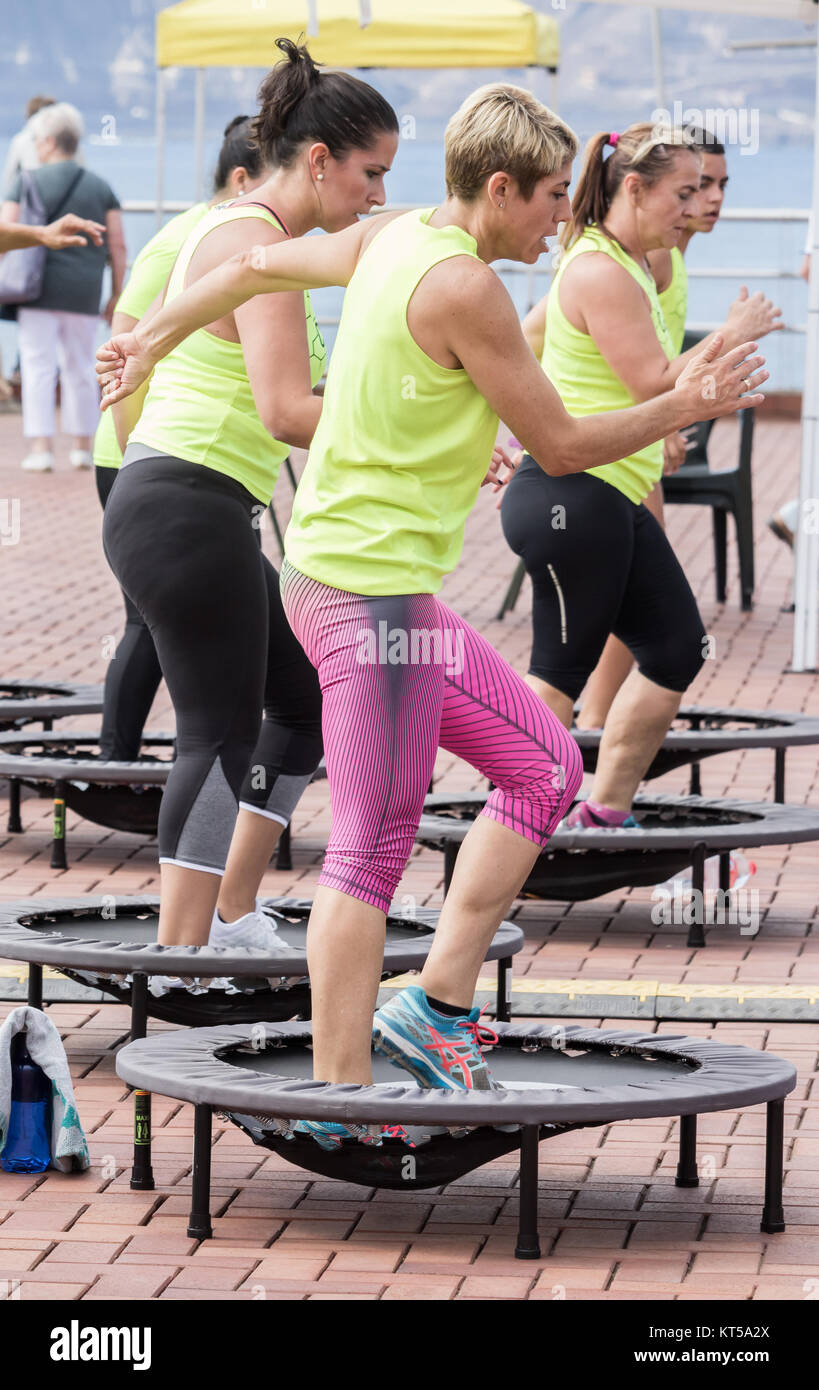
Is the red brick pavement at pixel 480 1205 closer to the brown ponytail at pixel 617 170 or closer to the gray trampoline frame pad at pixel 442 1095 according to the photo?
the gray trampoline frame pad at pixel 442 1095

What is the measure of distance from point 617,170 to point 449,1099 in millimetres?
3198

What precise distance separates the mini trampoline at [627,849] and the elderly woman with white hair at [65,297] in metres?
9.57

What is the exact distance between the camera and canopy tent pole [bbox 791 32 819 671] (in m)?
10.1

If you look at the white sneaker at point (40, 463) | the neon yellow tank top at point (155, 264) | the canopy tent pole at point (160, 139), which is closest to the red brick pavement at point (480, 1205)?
the neon yellow tank top at point (155, 264)

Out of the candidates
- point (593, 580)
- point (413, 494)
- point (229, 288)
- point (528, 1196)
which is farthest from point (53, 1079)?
point (593, 580)

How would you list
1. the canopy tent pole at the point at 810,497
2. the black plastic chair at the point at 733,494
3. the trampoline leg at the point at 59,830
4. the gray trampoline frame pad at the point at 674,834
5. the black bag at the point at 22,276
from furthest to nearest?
1. the black bag at the point at 22,276
2. the black plastic chair at the point at 733,494
3. the canopy tent pole at the point at 810,497
4. the trampoline leg at the point at 59,830
5. the gray trampoline frame pad at the point at 674,834

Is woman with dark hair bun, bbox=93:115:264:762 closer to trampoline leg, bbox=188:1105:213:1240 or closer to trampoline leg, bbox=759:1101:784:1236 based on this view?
trampoline leg, bbox=188:1105:213:1240

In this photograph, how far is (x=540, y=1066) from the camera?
14.1ft

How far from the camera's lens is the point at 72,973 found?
4.75m

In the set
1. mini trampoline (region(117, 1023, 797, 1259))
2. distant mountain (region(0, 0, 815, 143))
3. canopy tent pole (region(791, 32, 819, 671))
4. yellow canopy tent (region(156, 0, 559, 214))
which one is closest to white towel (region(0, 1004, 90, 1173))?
mini trampoline (region(117, 1023, 797, 1259))

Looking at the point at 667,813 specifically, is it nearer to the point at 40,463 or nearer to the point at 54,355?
the point at 54,355

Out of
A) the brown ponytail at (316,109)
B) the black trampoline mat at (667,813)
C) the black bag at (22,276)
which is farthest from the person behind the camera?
the black bag at (22,276)

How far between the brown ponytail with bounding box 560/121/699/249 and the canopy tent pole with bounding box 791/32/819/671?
3710 mm

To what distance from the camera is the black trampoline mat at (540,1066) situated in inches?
164
